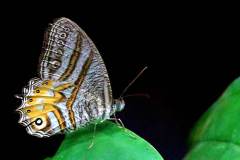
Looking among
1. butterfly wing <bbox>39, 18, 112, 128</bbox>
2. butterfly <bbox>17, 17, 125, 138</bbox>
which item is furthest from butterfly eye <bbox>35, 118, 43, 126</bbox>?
butterfly wing <bbox>39, 18, 112, 128</bbox>

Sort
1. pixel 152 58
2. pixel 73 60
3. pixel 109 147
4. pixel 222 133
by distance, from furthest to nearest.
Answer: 1. pixel 152 58
2. pixel 73 60
3. pixel 222 133
4. pixel 109 147

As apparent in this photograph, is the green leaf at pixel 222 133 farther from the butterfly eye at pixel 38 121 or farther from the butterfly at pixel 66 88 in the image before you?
the butterfly eye at pixel 38 121

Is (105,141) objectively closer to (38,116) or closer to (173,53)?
(38,116)

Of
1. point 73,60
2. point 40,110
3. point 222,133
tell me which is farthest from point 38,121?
point 222,133

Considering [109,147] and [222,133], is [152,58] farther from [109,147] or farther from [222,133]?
[109,147]

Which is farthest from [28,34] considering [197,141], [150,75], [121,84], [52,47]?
[197,141]

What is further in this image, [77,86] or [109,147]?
[77,86]

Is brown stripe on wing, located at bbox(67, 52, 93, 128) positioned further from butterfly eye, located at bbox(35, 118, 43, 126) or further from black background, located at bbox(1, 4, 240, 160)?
black background, located at bbox(1, 4, 240, 160)
